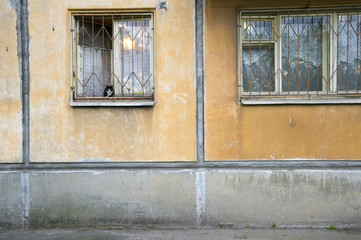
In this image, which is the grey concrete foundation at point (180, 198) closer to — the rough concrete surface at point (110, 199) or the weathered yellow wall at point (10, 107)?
the rough concrete surface at point (110, 199)

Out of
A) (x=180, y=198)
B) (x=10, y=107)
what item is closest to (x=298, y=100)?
(x=180, y=198)

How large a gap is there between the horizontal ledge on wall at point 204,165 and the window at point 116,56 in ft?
3.27

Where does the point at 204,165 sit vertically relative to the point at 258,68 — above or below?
below

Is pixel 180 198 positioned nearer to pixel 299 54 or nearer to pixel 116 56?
pixel 116 56

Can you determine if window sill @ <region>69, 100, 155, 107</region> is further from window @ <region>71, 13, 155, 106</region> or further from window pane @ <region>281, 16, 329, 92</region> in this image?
window pane @ <region>281, 16, 329, 92</region>

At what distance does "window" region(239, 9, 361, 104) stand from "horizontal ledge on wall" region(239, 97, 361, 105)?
0.05ft

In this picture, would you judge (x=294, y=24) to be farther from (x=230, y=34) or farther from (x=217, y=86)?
(x=217, y=86)

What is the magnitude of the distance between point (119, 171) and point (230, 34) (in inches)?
101

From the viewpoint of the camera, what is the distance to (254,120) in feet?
16.5

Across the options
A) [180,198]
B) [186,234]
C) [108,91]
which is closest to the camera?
[186,234]

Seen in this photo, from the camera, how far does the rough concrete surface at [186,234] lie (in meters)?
4.60

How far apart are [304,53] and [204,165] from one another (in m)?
2.23

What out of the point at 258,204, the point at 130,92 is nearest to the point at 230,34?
the point at 130,92

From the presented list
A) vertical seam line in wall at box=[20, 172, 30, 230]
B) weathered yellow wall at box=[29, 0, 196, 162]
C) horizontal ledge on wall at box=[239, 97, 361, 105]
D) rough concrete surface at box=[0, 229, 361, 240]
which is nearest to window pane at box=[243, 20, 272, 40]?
weathered yellow wall at box=[29, 0, 196, 162]
